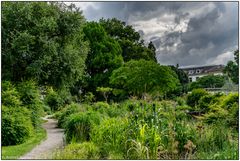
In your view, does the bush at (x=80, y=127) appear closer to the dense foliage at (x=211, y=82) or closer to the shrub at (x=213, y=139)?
the shrub at (x=213, y=139)

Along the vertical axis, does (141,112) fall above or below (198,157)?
above

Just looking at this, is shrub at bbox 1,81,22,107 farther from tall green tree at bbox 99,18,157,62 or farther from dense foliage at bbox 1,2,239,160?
tall green tree at bbox 99,18,157,62

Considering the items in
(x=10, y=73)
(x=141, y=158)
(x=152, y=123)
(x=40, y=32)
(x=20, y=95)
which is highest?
(x=40, y=32)

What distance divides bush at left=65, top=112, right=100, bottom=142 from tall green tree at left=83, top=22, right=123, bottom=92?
20.9 metres

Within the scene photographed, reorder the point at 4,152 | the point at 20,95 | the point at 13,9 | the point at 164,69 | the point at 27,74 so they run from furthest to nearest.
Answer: the point at 164,69 → the point at 27,74 → the point at 13,9 → the point at 20,95 → the point at 4,152

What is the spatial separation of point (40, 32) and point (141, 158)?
974 centimetres

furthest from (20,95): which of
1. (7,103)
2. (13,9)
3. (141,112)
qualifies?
(141,112)

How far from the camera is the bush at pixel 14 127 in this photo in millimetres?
10641

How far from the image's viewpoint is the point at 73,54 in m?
17.2

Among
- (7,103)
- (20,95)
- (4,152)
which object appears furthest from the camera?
(20,95)

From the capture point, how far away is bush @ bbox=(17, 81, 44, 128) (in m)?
13.6

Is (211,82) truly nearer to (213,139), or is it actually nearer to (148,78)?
(148,78)

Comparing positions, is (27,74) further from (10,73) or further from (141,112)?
(141,112)

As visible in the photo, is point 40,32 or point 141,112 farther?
point 40,32
